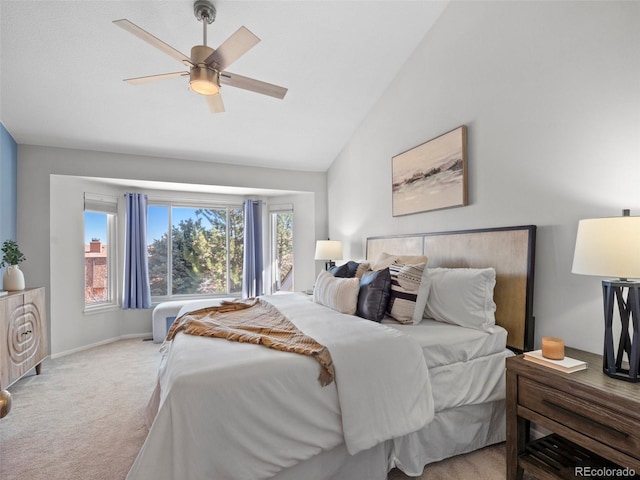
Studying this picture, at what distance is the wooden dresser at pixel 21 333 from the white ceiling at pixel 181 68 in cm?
186

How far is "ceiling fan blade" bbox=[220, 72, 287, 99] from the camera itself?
7.59ft

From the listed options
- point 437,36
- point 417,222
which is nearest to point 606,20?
point 437,36

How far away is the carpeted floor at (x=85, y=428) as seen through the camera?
1901mm

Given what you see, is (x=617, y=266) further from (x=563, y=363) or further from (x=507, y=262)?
(x=507, y=262)

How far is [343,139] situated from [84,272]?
3.92 meters

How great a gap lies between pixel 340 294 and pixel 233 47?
1845mm

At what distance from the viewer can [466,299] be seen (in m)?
2.23

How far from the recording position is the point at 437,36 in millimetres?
3047

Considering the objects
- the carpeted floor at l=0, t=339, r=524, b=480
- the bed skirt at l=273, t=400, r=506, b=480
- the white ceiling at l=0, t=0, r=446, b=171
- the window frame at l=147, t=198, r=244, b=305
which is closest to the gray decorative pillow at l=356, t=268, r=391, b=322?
the bed skirt at l=273, t=400, r=506, b=480

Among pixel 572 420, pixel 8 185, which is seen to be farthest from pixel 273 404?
pixel 8 185

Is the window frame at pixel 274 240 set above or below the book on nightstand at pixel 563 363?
above

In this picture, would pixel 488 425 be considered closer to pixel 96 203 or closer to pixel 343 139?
pixel 343 139

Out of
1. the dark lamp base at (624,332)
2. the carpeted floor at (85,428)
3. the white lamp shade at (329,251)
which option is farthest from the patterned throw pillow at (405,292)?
the white lamp shade at (329,251)

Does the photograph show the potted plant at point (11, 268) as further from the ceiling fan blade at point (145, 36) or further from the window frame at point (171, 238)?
the ceiling fan blade at point (145, 36)
